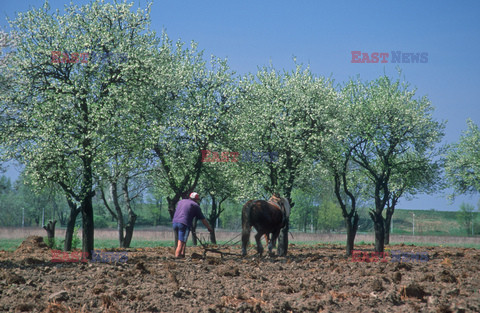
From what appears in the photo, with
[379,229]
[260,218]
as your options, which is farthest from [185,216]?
[379,229]

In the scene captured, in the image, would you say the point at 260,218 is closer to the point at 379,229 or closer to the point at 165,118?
the point at 379,229

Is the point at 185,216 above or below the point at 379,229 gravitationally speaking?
above

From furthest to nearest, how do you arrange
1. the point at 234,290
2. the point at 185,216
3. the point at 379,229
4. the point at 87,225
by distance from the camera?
1. the point at 379,229
2. the point at 87,225
3. the point at 185,216
4. the point at 234,290

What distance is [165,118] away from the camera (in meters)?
29.6

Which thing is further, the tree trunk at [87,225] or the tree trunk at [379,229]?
the tree trunk at [379,229]

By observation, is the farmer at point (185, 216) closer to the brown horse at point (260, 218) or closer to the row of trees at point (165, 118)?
the brown horse at point (260, 218)

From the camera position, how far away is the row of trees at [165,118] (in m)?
21.5

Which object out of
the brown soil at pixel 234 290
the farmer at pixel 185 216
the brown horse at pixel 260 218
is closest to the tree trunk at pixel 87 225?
the farmer at pixel 185 216

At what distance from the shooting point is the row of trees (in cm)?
2145

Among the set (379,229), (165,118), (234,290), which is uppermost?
(165,118)

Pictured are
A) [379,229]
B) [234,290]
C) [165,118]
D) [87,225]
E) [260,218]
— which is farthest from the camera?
[165,118]

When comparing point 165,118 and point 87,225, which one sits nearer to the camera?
point 87,225

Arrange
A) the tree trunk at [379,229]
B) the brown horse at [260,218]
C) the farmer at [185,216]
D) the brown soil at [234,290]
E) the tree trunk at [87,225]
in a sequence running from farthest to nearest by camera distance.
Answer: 1. the tree trunk at [379,229]
2. the tree trunk at [87,225]
3. the brown horse at [260,218]
4. the farmer at [185,216]
5. the brown soil at [234,290]

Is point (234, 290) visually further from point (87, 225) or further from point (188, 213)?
point (87, 225)
